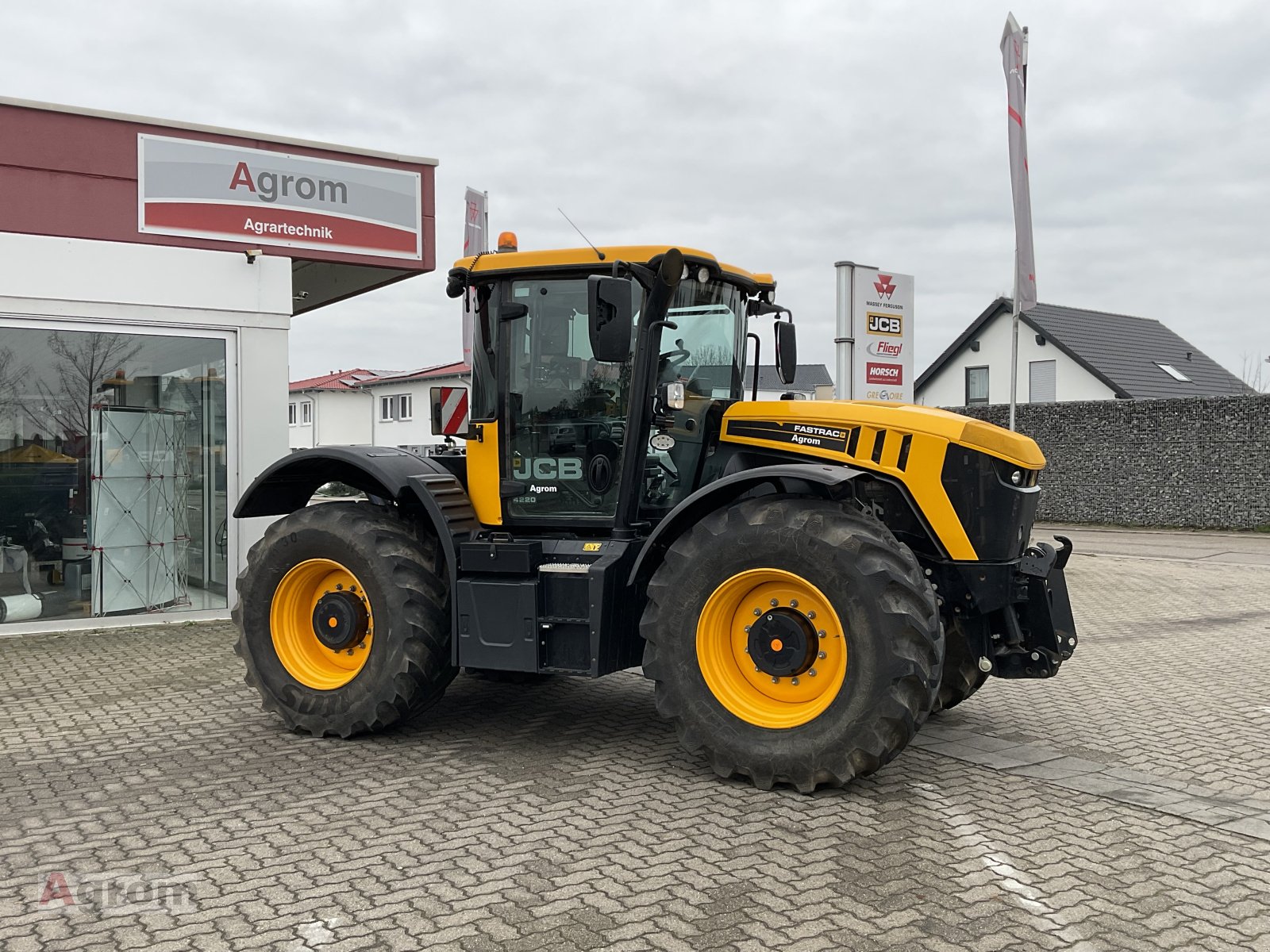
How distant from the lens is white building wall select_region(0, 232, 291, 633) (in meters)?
9.59

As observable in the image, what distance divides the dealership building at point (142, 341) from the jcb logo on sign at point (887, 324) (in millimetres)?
5713

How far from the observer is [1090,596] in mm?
12820

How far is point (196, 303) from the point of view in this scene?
33.8ft

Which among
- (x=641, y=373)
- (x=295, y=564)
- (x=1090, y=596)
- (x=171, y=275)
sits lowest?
(x=1090, y=596)

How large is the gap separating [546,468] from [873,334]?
8015 mm

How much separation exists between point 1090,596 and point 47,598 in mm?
10221

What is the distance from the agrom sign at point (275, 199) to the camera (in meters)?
10.1

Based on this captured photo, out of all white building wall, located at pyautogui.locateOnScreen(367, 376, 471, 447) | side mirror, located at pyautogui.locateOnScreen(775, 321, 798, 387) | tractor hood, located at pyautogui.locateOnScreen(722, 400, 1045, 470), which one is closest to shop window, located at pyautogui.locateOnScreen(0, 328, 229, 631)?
side mirror, located at pyautogui.locateOnScreen(775, 321, 798, 387)

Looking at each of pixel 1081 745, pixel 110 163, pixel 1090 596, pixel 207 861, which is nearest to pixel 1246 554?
pixel 1090 596

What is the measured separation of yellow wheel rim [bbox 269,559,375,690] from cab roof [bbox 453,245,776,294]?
1.76m

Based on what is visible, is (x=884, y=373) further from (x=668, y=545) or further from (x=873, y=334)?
(x=668, y=545)

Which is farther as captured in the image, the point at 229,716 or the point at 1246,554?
the point at 1246,554

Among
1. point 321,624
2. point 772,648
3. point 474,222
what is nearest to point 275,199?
point 474,222

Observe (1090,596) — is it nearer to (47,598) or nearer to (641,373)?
(641,373)
